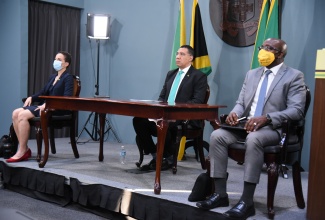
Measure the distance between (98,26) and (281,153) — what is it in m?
4.19

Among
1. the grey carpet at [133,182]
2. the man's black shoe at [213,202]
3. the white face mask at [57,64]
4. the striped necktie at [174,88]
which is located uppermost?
the white face mask at [57,64]

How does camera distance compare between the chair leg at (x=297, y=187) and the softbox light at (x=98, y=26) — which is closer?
the chair leg at (x=297, y=187)

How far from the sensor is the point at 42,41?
6754 mm

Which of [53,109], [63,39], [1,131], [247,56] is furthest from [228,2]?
[1,131]

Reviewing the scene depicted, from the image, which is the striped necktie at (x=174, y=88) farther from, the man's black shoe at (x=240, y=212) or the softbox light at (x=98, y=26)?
the softbox light at (x=98, y=26)

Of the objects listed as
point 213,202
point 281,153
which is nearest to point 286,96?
point 281,153

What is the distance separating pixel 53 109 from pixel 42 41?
2816 mm

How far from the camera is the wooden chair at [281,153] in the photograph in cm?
279

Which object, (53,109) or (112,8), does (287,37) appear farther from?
(112,8)

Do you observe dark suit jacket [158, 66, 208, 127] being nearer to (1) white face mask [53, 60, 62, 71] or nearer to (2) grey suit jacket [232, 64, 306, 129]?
(2) grey suit jacket [232, 64, 306, 129]

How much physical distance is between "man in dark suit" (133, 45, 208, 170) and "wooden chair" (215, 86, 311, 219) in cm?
123

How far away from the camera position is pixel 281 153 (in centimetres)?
280

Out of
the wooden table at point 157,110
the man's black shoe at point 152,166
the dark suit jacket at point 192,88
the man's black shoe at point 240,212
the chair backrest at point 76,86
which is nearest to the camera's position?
the man's black shoe at point 240,212

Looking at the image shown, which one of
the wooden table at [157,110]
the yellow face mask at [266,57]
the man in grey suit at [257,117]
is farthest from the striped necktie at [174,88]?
the yellow face mask at [266,57]
